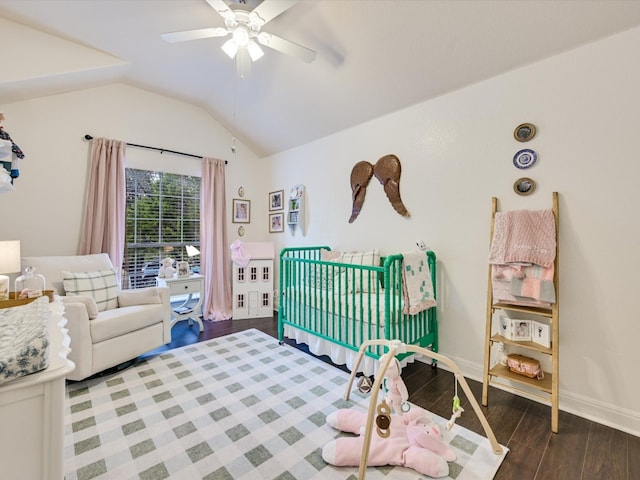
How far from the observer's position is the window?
3.54 m

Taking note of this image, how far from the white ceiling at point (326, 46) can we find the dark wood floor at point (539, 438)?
239cm

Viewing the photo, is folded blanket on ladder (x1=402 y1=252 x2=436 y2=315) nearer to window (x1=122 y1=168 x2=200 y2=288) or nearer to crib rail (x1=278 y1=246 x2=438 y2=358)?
crib rail (x1=278 y1=246 x2=438 y2=358)

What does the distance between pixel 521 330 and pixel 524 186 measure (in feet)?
3.32

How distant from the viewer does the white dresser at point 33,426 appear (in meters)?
0.70

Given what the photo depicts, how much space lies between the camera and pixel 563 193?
192 centimetres

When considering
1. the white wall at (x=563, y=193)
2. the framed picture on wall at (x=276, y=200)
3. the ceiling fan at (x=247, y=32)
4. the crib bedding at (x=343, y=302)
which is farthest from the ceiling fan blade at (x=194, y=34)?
the framed picture on wall at (x=276, y=200)

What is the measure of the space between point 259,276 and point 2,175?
103 inches

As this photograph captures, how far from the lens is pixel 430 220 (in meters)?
2.58

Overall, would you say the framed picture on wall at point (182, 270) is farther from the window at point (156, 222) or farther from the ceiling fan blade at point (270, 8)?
the ceiling fan blade at point (270, 8)

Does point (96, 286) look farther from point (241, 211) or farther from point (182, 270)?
point (241, 211)

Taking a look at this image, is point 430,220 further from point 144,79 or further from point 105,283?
point 144,79

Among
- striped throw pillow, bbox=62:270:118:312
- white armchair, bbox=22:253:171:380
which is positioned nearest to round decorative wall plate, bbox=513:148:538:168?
white armchair, bbox=22:253:171:380

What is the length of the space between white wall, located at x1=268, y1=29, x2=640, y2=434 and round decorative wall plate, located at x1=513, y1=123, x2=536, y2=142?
0.04 m

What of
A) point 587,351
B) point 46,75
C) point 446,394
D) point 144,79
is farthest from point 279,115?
point 587,351
